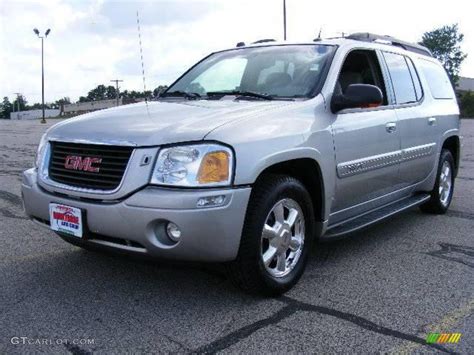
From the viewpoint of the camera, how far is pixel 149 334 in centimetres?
301

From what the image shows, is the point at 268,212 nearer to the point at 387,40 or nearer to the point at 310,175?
the point at 310,175

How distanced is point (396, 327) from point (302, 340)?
61 centimetres

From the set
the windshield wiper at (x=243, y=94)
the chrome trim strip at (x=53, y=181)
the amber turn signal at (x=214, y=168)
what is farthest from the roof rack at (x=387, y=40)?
the chrome trim strip at (x=53, y=181)

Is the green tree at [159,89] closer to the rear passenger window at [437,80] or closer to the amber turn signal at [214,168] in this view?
the amber turn signal at [214,168]

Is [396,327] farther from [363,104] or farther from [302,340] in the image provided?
Answer: [363,104]

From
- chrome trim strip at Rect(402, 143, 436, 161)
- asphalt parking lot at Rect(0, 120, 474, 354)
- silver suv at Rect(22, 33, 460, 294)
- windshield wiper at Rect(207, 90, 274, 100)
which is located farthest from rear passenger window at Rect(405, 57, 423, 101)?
Answer: windshield wiper at Rect(207, 90, 274, 100)

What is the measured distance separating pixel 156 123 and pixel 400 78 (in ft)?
9.60

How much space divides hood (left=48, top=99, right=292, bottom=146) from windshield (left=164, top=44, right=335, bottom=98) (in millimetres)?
359

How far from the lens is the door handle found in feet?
15.4

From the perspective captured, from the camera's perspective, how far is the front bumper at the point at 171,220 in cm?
304

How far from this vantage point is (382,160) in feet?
15.2

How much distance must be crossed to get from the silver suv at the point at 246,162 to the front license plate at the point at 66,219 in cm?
1

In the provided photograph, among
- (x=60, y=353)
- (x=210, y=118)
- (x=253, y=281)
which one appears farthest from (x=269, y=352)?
(x=210, y=118)

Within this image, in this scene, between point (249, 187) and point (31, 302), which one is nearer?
point (249, 187)
